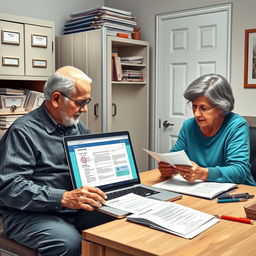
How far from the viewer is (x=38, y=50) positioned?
3.40m

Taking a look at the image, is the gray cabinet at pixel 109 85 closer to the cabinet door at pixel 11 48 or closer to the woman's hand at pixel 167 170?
the cabinet door at pixel 11 48

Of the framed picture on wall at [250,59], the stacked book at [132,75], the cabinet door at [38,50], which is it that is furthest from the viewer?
the stacked book at [132,75]

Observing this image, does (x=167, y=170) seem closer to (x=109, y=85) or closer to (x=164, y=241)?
(x=164, y=241)

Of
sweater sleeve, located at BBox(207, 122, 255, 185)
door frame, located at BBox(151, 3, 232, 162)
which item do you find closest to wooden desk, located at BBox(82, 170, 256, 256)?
sweater sleeve, located at BBox(207, 122, 255, 185)

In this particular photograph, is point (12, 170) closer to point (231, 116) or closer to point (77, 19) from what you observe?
point (231, 116)

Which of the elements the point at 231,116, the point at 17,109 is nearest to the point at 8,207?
the point at 231,116

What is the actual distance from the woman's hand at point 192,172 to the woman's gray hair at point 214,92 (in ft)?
1.40

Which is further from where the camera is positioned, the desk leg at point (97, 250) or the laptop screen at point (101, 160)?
the laptop screen at point (101, 160)

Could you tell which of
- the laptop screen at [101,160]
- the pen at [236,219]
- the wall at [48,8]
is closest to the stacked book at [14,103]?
the wall at [48,8]

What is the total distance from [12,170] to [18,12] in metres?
2.51

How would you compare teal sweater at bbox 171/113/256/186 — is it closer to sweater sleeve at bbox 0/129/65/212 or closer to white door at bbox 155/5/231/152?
sweater sleeve at bbox 0/129/65/212

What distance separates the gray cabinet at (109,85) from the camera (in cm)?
371

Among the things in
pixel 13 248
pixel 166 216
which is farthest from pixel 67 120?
pixel 166 216

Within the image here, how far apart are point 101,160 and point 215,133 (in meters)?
0.74
